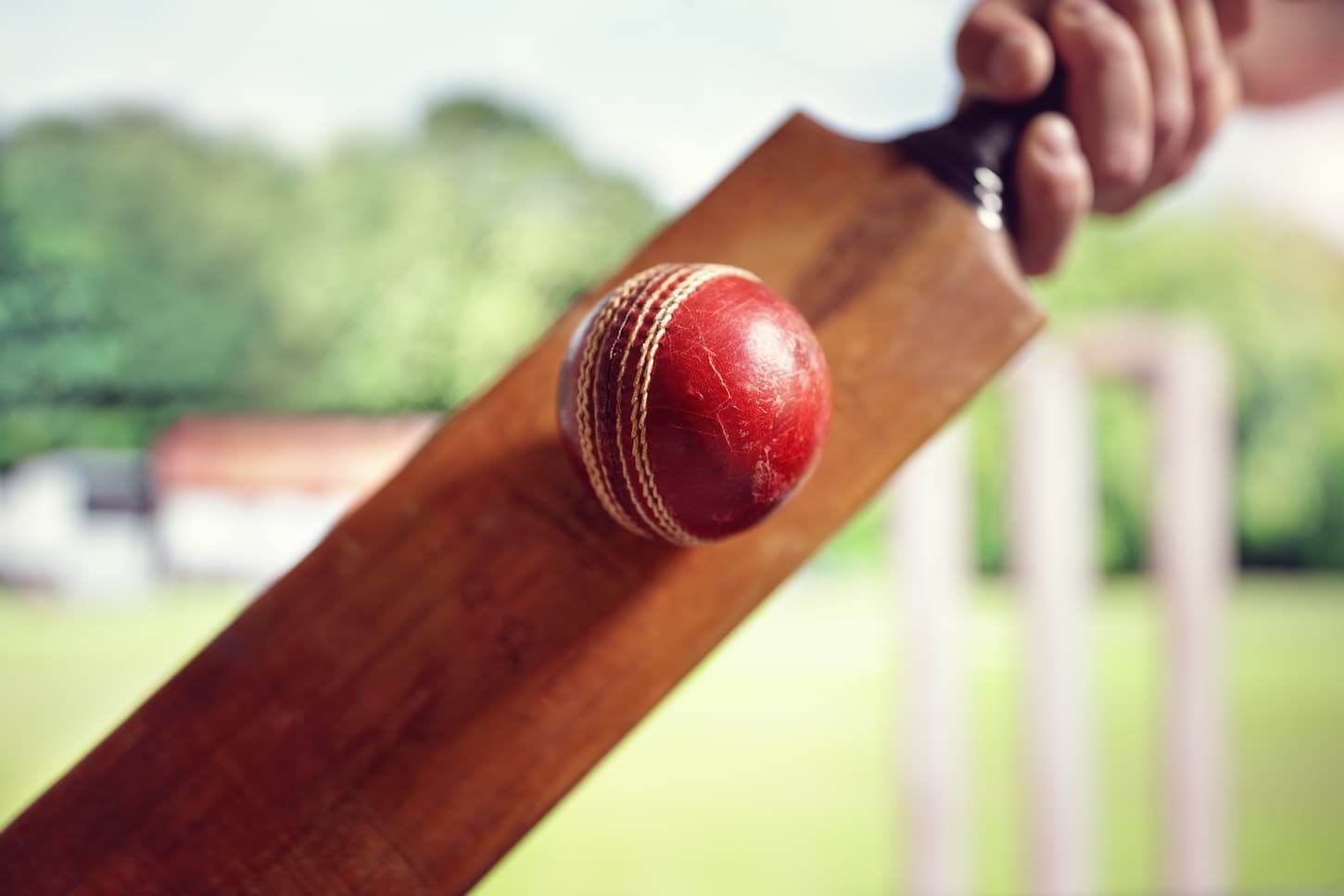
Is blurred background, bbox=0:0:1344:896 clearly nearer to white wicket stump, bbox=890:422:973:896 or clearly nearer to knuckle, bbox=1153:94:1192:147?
white wicket stump, bbox=890:422:973:896

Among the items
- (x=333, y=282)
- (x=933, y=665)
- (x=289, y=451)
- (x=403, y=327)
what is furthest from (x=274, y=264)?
(x=933, y=665)

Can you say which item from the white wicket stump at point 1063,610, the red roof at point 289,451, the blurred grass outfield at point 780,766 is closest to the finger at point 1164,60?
the white wicket stump at point 1063,610

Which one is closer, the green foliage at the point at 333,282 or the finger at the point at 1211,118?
the finger at the point at 1211,118

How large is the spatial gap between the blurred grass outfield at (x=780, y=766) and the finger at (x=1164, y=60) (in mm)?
1696

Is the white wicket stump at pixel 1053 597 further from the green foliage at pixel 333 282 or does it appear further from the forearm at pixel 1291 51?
the green foliage at pixel 333 282

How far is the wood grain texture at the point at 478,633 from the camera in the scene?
412 millimetres

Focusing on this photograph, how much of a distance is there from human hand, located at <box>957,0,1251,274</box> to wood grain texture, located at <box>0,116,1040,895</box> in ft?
0.14

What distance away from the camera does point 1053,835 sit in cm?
118

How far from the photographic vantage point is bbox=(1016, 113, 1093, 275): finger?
1.53 ft

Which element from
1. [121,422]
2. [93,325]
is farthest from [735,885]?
[93,325]

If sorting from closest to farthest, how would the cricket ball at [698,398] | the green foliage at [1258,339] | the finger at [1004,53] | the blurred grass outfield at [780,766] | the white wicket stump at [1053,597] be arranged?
the cricket ball at [698,398] < the finger at [1004,53] < the white wicket stump at [1053,597] < the blurred grass outfield at [780,766] < the green foliage at [1258,339]

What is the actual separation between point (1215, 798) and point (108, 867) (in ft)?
4.78

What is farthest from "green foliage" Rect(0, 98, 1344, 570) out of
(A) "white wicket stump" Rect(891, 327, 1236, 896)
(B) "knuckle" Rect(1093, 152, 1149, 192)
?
(B) "knuckle" Rect(1093, 152, 1149, 192)

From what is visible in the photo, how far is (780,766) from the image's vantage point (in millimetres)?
2664
